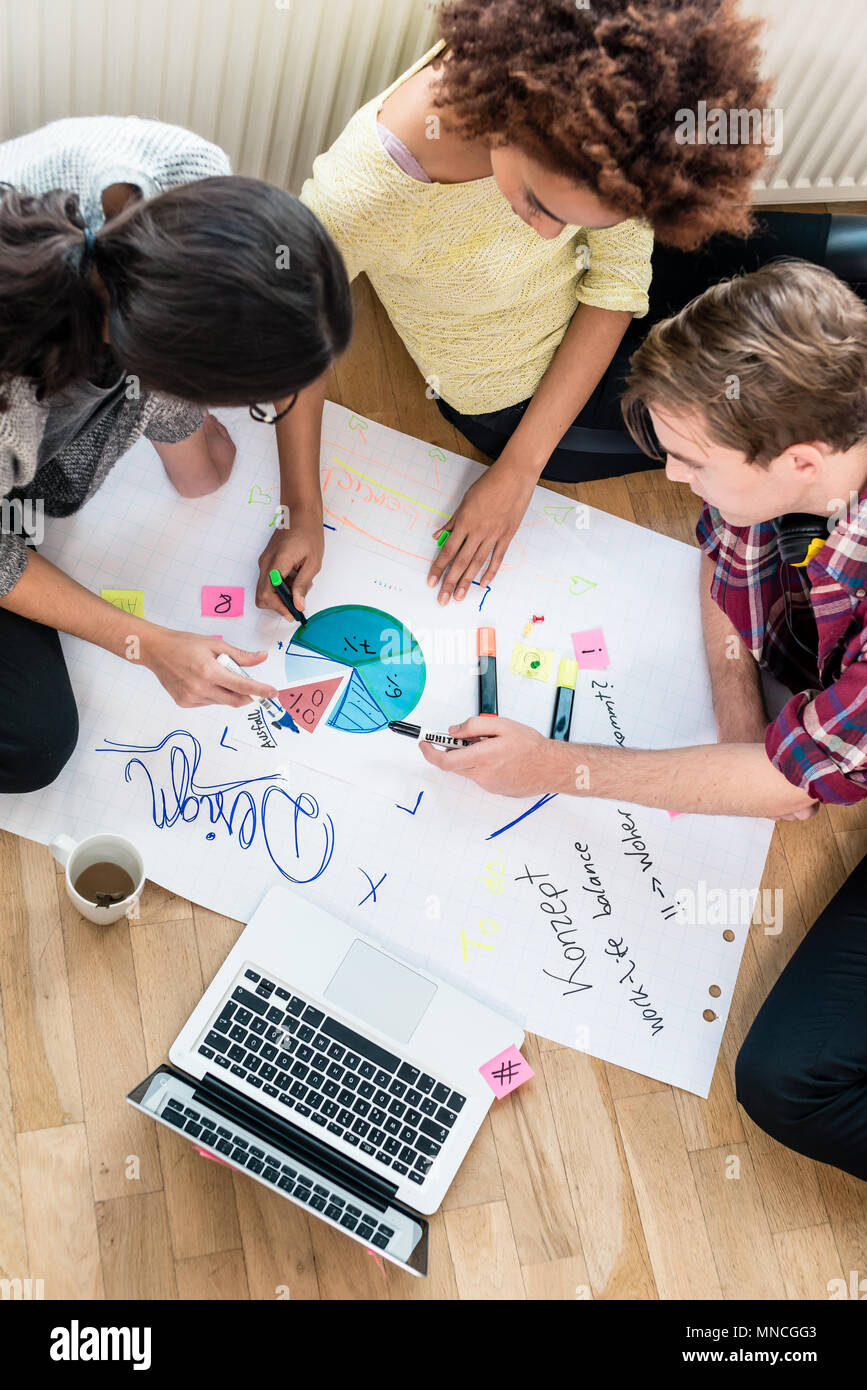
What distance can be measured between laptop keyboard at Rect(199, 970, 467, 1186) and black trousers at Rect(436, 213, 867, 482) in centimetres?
76

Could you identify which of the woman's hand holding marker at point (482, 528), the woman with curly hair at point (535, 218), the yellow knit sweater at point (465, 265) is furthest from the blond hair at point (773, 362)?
the woman's hand holding marker at point (482, 528)

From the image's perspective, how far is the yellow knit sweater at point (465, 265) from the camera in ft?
3.80

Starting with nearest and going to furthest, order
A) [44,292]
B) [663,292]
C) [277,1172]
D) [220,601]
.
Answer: [44,292], [277,1172], [220,601], [663,292]

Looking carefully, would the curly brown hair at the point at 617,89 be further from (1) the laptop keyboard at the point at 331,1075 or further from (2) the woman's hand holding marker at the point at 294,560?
(1) the laptop keyboard at the point at 331,1075

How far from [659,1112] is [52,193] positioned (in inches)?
44.5

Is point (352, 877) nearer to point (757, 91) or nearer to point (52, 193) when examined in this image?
point (52, 193)

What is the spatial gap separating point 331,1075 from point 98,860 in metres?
0.34

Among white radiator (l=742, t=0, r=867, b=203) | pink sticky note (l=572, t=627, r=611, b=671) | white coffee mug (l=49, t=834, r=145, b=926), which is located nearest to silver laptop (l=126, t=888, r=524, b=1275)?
white coffee mug (l=49, t=834, r=145, b=926)

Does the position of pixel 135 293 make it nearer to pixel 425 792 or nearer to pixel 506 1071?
pixel 425 792

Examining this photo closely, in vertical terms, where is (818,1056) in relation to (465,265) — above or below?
below

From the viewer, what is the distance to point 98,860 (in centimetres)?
123

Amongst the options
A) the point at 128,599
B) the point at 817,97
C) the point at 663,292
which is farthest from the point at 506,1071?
the point at 817,97

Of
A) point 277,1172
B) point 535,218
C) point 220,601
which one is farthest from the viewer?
point 220,601
